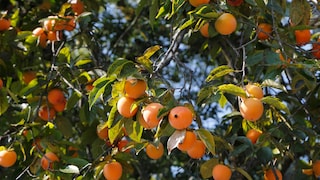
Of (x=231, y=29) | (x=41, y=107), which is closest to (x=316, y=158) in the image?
(x=231, y=29)

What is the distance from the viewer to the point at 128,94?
1.60 meters

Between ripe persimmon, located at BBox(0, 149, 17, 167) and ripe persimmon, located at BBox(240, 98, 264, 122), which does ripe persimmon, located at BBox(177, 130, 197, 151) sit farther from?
ripe persimmon, located at BBox(0, 149, 17, 167)

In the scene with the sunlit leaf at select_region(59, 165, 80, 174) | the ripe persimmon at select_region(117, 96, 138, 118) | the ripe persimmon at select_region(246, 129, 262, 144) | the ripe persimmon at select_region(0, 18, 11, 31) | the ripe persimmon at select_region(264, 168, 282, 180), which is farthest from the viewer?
the ripe persimmon at select_region(0, 18, 11, 31)

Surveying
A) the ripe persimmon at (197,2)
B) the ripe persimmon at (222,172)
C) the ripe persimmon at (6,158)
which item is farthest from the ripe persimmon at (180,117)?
the ripe persimmon at (6,158)

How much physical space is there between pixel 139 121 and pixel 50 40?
0.99 m

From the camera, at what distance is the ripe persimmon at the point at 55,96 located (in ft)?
7.66

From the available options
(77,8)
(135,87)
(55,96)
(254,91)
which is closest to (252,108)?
(254,91)

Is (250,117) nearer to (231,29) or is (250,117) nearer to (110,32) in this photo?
(231,29)

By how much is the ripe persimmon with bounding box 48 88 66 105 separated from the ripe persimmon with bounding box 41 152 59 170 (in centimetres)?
28

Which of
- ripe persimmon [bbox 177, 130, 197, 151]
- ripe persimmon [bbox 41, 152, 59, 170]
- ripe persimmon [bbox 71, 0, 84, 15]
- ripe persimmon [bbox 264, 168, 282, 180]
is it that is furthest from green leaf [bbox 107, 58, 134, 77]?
ripe persimmon [bbox 71, 0, 84, 15]

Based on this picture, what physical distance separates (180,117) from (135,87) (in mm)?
167

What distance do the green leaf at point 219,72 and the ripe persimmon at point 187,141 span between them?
235mm

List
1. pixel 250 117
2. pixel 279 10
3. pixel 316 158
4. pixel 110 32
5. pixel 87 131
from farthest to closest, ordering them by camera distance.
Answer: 1. pixel 110 32
2. pixel 87 131
3. pixel 316 158
4. pixel 279 10
5. pixel 250 117

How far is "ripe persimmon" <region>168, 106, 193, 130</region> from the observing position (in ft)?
4.91
